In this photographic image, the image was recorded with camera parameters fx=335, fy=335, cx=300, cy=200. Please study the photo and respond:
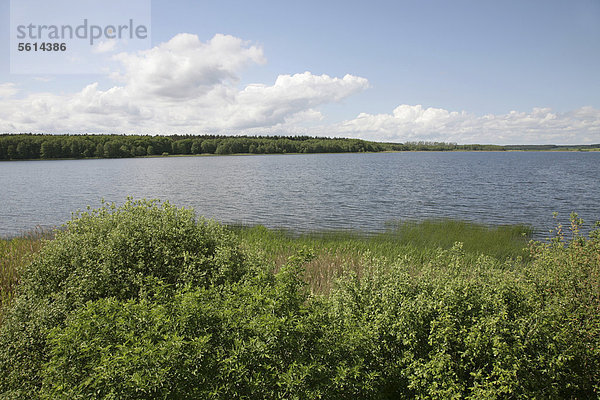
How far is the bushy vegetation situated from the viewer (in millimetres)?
4191

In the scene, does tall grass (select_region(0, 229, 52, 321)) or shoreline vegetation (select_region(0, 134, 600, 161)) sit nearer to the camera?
tall grass (select_region(0, 229, 52, 321))

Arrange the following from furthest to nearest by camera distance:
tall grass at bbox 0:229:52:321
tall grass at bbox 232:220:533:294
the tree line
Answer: the tree line, tall grass at bbox 232:220:533:294, tall grass at bbox 0:229:52:321

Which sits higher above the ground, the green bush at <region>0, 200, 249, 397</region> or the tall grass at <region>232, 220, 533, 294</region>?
the green bush at <region>0, 200, 249, 397</region>

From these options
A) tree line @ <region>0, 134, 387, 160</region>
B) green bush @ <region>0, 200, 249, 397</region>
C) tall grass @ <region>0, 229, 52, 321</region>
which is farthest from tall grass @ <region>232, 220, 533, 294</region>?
tree line @ <region>0, 134, 387, 160</region>

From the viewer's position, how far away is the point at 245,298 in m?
5.11

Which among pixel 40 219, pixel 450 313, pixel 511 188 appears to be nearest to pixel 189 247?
pixel 450 313

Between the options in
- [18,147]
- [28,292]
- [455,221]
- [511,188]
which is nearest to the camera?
[28,292]

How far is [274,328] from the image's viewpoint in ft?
14.4

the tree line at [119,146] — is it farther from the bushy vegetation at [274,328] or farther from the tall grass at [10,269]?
the bushy vegetation at [274,328]

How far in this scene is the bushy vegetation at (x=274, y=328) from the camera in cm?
419

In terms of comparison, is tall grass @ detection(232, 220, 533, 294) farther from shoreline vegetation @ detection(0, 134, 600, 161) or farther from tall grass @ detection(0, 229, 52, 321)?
shoreline vegetation @ detection(0, 134, 600, 161)

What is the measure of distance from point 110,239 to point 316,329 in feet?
15.9

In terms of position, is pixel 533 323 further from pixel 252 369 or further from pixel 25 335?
pixel 25 335

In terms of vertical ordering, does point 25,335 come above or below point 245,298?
below
